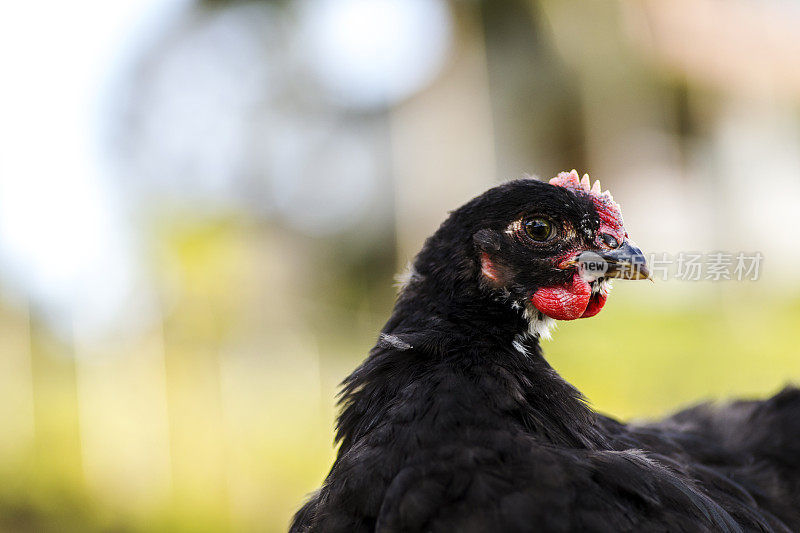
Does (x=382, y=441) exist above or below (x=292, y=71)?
below

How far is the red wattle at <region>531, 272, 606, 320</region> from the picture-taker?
2051 millimetres

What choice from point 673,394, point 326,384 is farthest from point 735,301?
point 326,384

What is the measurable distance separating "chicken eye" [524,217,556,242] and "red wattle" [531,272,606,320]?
15 cm

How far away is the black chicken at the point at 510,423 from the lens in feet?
5.19

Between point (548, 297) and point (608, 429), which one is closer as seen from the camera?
point (548, 297)

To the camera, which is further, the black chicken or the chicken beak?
the chicken beak

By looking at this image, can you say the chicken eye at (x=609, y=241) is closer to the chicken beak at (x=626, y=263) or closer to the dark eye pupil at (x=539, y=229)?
the chicken beak at (x=626, y=263)

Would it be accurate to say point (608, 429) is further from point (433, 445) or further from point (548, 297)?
point (433, 445)

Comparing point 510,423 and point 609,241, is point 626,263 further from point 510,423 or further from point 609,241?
point 510,423

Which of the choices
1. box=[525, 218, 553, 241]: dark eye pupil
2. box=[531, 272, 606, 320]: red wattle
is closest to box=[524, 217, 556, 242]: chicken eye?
box=[525, 218, 553, 241]: dark eye pupil

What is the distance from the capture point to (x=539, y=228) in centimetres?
207

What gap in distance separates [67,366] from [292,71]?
19.3 feet

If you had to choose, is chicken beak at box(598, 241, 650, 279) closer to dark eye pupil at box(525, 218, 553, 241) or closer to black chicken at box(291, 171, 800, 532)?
black chicken at box(291, 171, 800, 532)

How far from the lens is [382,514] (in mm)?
1598
